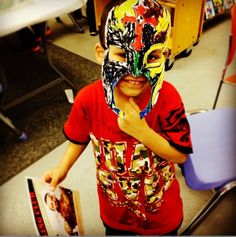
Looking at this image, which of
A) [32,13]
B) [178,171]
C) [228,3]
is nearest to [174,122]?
[178,171]

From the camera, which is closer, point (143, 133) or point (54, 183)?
point (143, 133)

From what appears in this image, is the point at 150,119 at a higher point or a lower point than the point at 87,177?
higher

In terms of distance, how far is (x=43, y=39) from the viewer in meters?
1.69

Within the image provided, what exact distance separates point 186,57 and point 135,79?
1.79 m

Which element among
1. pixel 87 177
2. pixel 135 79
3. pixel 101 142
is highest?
pixel 135 79

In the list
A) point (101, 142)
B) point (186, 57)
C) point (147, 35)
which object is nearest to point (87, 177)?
point (101, 142)

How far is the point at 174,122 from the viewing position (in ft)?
1.83

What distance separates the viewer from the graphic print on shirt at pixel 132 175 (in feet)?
1.97

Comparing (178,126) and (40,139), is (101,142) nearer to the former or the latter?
(178,126)

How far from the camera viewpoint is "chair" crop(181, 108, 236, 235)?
2.63 feet

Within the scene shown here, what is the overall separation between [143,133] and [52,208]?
29 cm

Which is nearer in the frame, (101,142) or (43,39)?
(101,142)

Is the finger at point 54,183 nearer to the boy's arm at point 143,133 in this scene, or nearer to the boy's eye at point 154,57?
the boy's arm at point 143,133

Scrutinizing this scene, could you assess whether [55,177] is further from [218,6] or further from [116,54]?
[218,6]
